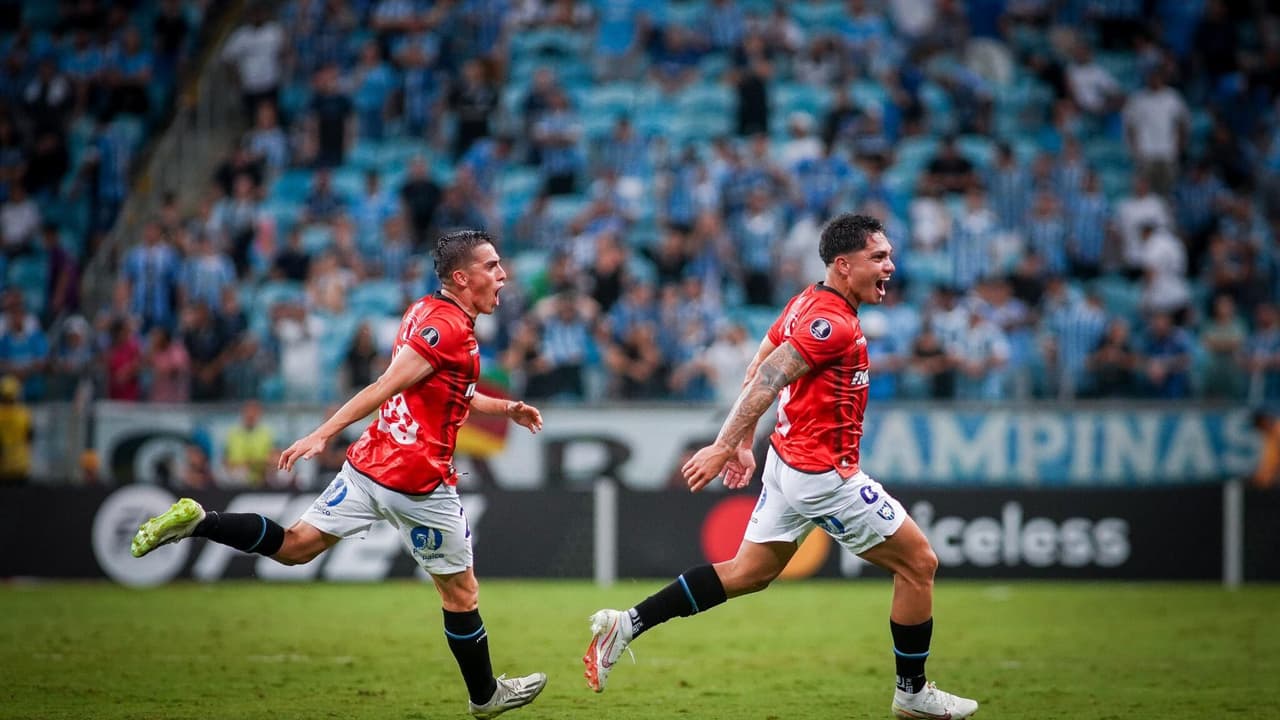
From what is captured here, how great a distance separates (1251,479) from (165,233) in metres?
14.6

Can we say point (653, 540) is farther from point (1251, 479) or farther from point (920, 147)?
point (920, 147)

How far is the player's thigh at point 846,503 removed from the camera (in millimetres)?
7656

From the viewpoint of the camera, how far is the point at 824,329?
759 centimetres

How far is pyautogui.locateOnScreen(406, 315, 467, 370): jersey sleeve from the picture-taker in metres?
7.55

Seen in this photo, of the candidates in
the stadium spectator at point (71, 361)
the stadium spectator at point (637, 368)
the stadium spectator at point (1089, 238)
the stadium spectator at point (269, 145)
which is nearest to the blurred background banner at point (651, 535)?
the stadium spectator at point (637, 368)

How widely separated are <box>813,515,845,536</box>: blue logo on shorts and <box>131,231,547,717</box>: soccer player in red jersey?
68.0 inches

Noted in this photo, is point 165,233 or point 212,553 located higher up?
point 165,233

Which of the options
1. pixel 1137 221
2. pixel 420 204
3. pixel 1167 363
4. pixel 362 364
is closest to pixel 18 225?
pixel 420 204

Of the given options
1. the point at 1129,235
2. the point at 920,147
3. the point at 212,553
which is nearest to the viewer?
the point at 212,553

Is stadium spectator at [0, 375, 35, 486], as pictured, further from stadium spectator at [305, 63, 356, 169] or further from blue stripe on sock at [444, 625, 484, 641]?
blue stripe on sock at [444, 625, 484, 641]

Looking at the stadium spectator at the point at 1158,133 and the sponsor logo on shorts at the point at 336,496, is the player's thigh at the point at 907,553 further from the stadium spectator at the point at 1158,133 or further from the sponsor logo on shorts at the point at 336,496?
the stadium spectator at the point at 1158,133

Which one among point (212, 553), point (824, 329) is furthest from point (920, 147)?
point (824, 329)

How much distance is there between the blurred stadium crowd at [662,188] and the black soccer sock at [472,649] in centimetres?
1038

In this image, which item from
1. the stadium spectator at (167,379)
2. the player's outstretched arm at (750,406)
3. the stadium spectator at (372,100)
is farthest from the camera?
the stadium spectator at (372,100)
